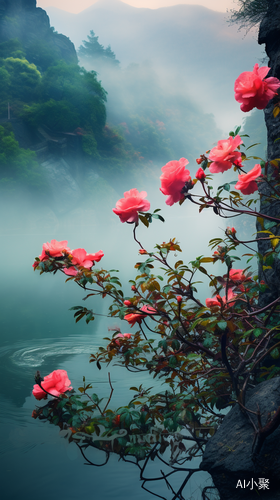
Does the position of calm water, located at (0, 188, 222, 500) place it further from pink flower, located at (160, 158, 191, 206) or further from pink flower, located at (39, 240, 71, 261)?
pink flower, located at (160, 158, 191, 206)

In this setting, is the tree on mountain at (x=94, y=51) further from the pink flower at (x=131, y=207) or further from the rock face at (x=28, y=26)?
the pink flower at (x=131, y=207)

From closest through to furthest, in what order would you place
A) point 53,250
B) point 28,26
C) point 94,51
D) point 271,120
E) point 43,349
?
point 53,250 < point 271,120 < point 43,349 < point 28,26 < point 94,51

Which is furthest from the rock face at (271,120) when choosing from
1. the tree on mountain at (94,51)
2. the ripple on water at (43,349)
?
the tree on mountain at (94,51)

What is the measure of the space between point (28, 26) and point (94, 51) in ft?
43.8

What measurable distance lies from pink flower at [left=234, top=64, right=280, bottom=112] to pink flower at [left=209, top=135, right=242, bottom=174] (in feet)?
0.28

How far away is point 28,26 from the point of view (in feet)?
64.7

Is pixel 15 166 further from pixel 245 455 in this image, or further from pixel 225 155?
pixel 245 455

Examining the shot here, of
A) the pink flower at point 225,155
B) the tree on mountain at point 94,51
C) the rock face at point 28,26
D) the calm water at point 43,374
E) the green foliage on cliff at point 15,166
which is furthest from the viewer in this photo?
the tree on mountain at point 94,51

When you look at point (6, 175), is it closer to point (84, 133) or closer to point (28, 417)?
point (84, 133)

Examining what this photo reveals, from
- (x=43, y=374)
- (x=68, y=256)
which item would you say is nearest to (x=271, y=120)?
(x=68, y=256)

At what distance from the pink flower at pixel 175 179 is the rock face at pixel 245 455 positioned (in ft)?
1.78

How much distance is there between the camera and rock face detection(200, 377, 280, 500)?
28.3 inches

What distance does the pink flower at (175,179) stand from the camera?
79cm

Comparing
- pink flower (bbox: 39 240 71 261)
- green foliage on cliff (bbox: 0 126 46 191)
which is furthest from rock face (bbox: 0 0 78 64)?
A: pink flower (bbox: 39 240 71 261)
